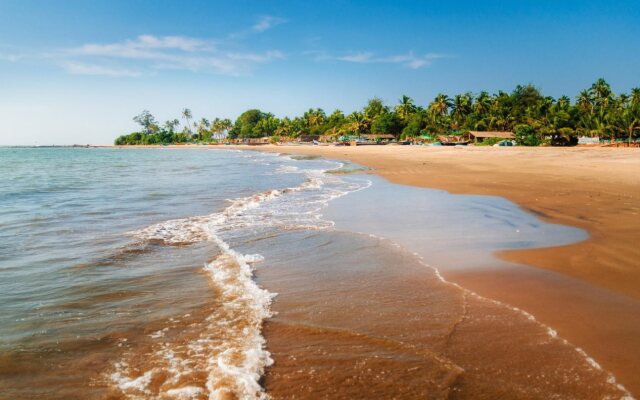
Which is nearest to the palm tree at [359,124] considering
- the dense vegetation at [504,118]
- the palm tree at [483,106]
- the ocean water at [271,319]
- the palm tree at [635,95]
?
the dense vegetation at [504,118]

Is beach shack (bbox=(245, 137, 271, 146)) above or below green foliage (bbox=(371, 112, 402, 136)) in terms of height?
below

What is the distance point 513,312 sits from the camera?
452 centimetres

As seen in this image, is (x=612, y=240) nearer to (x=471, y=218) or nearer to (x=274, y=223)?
(x=471, y=218)

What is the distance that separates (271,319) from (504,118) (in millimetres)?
81661

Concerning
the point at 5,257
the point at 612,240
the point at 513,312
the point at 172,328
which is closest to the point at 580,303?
the point at 513,312

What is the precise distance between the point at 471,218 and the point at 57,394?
898 centimetres

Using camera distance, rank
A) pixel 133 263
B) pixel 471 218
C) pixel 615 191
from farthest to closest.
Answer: pixel 615 191, pixel 471 218, pixel 133 263

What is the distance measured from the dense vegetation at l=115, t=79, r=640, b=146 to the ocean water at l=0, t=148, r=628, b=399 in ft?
176

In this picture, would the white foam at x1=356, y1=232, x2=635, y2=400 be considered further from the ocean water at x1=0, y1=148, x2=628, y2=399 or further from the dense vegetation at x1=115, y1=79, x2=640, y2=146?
the dense vegetation at x1=115, y1=79, x2=640, y2=146

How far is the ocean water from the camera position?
3.27 m

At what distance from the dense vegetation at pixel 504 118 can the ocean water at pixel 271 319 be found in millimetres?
53648

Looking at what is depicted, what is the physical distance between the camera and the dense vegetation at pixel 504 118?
5578cm

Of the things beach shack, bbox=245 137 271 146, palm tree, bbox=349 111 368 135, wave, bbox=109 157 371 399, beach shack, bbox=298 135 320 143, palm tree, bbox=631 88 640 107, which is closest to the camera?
wave, bbox=109 157 371 399

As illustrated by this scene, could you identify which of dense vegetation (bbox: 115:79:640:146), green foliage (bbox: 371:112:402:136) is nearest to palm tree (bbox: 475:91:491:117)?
dense vegetation (bbox: 115:79:640:146)
